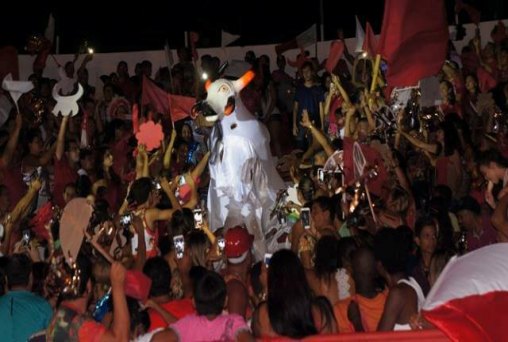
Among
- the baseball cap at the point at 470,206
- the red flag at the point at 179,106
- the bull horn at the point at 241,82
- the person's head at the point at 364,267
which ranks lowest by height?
the baseball cap at the point at 470,206

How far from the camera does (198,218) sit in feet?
35.1

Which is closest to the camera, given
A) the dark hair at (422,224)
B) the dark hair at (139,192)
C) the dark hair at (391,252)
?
the dark hair at (391,252)

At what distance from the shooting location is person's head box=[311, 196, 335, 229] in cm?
970

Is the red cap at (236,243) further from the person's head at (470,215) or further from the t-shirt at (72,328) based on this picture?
the person's head at (470,215)

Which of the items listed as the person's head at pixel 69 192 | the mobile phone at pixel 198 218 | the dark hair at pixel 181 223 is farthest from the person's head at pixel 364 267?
the person's head at pixel 69 192

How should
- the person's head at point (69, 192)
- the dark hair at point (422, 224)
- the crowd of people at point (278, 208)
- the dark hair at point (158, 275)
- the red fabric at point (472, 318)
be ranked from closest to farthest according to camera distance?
the red fabric at point (472, 318) < the crowd of people at point (278, 208) < the dark hair at point (158, 275) < the dark hair at point (422, 224) < the person's head at point (69, 192)

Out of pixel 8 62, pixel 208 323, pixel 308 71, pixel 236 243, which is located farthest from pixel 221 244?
pixel 8 62

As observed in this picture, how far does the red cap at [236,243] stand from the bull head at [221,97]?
134 inches

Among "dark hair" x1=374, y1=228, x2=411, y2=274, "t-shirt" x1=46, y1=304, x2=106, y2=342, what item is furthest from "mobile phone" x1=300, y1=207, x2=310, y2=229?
"t-shirt" x1=46, y1=304, x2=106, y2=342

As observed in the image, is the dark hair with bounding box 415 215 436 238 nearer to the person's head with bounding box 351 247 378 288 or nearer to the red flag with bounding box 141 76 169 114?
the person's head with bounding box 351 247 378 288

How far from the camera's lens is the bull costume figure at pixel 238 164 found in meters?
12.0

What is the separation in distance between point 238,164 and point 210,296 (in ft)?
18.2

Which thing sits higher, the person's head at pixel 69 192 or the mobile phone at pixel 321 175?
the mobile phone at pixel 321 175

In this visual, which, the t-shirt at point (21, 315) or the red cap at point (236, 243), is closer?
the t-shirt at point (21, 315)
